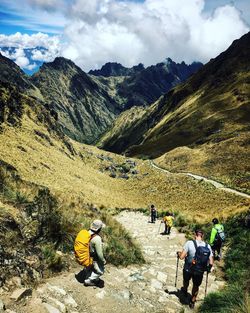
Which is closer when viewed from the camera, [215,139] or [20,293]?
[20,293]

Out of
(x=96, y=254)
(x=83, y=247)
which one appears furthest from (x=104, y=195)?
(x=83, y=247)

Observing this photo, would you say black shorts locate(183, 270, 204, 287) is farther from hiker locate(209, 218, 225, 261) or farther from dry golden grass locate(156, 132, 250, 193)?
dry golden grass locate(156, 132, 250, 193)

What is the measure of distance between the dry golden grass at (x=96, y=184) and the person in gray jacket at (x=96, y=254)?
26338 millimetres

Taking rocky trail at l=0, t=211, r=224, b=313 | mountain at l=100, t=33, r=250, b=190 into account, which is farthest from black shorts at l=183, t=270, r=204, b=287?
mountain at l=100, t=33, r=250, b=190

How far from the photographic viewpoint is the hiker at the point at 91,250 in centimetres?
1010

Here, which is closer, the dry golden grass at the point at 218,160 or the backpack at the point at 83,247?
the backpack at the point at 83,247

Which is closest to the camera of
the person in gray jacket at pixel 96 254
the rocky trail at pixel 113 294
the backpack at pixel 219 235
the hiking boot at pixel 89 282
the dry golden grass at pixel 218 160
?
the rocky trail at pixel 113 294

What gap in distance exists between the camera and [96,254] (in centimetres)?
1041

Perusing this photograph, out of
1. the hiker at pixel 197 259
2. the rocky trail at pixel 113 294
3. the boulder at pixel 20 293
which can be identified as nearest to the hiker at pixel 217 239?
the rocky trail at pixel 113 294

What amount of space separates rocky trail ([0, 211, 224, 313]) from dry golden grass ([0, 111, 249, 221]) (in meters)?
22.9

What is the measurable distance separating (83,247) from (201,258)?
348cm

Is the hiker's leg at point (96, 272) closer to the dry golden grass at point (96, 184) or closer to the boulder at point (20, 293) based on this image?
the boulder at point (20, 293)

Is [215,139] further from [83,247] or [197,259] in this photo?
[83,247]

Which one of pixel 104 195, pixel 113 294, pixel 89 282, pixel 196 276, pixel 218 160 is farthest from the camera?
pixel 218 160
